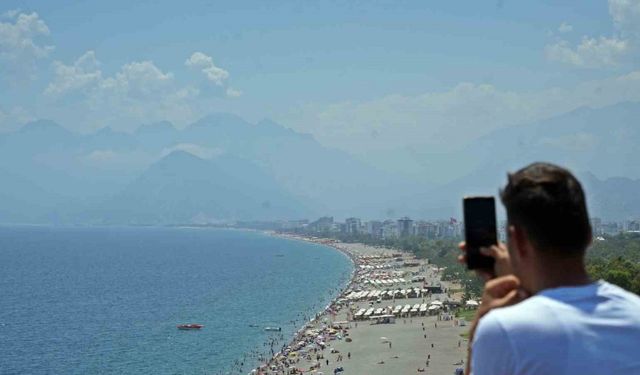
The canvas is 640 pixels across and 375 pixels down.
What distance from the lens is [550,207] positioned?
1.90 metres

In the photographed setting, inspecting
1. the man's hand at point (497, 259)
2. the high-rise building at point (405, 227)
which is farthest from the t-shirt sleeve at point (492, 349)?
the high-rise building at point (405, 227)

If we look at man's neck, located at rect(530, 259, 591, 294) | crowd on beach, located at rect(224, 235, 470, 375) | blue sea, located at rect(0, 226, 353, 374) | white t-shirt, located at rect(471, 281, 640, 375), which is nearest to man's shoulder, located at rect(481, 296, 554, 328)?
white t-shirt, located at rect(471, 281, 640, 375)

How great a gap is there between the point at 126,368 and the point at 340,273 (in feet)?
177

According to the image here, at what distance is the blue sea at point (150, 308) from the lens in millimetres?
39875

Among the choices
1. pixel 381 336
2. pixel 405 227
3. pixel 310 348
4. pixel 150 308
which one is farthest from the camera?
pixel 405 227

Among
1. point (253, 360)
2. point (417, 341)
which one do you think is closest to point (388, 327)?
point (417, 341)

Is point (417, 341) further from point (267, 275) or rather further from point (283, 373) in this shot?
point (267, 275)

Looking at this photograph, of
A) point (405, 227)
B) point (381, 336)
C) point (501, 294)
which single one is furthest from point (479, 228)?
point (405, 227)

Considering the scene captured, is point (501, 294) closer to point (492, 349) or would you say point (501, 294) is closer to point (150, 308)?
point (492, 349)

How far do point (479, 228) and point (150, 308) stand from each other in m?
60.7

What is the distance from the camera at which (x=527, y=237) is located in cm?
195

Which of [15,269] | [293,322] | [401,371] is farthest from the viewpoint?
[15,269]

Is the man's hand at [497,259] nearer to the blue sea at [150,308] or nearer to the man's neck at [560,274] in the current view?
the man's neck at [560,274]

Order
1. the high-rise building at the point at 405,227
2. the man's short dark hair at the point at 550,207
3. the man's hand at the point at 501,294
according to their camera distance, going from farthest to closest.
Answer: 1. the high-rise building at the point at 405,227
2. the man's hand at the point at 501,294
3. the man's short dark hair at the point at 550,207
